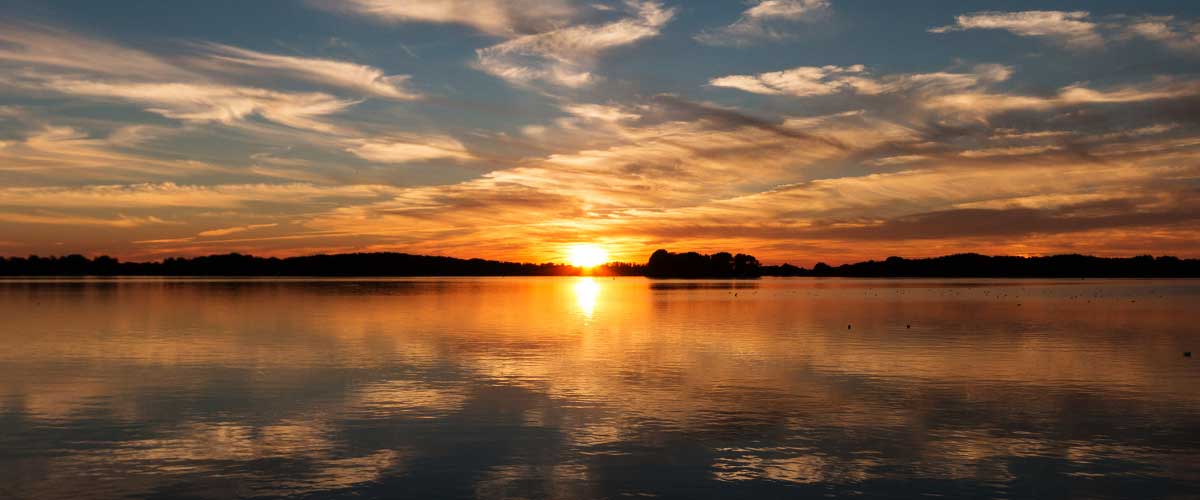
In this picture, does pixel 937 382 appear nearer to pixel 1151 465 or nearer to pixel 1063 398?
pixel 1063 398

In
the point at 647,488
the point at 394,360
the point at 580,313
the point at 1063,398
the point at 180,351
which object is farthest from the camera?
the point at 580,313

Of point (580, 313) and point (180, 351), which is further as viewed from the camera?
point (580, 313)

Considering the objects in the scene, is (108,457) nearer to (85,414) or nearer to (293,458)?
(293,458)

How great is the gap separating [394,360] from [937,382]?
20.9 meters

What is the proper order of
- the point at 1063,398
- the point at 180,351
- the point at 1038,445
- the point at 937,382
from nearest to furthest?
the point at 1038,445 → the point at 1063,398 → the point at 937,382 → the point at 180,351

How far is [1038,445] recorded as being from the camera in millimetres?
20109

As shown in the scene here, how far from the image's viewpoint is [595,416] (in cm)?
2372

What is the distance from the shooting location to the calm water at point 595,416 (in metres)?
16.9

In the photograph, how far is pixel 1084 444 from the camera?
20.3 m

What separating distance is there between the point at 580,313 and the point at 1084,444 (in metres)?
58.9

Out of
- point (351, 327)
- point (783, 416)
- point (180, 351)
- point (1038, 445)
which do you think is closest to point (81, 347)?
point (180, 351)

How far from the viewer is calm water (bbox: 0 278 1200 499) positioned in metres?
16.9

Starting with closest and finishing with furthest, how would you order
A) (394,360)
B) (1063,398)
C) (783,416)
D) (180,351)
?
(783,416)
(1063,398)
(394,360)
(180,351)

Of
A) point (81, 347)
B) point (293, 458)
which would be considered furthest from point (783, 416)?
point (81, 347)
